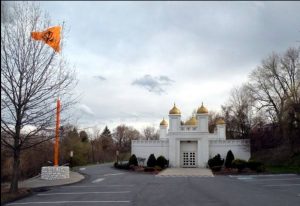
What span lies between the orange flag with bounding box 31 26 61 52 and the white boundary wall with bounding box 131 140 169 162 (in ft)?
93.4

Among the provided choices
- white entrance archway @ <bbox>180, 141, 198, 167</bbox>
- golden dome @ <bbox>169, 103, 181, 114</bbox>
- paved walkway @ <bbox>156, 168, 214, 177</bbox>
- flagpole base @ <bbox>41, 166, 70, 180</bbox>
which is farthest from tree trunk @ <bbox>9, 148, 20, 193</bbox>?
golden dome @ <bbox>169, 103, 181, 114</bbox>

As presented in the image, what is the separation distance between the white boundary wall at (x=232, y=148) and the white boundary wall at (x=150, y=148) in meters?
5.46

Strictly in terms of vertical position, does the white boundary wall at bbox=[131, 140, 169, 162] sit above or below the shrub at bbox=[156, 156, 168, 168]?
above

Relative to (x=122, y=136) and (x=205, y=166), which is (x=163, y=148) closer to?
(x=205, y=166)

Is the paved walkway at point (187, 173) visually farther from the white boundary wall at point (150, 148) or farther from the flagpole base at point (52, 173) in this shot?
the flagpole base at point (52, 173)

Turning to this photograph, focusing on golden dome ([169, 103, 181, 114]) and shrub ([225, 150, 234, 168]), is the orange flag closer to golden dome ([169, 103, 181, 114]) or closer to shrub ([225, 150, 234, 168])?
shrub ([225, 150, 234, 168])

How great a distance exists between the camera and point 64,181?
24.7 m

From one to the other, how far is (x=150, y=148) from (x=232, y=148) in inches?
386

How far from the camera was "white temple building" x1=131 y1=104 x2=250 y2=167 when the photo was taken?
4472 centimetres

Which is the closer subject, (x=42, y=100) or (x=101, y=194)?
(x=101, y=194)

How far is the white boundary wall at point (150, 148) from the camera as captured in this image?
46.2m

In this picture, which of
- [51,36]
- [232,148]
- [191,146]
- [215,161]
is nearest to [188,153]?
[191,146]

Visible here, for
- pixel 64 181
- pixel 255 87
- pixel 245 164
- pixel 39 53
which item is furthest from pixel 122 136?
pixel 39 53

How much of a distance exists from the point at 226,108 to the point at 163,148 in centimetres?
2910
